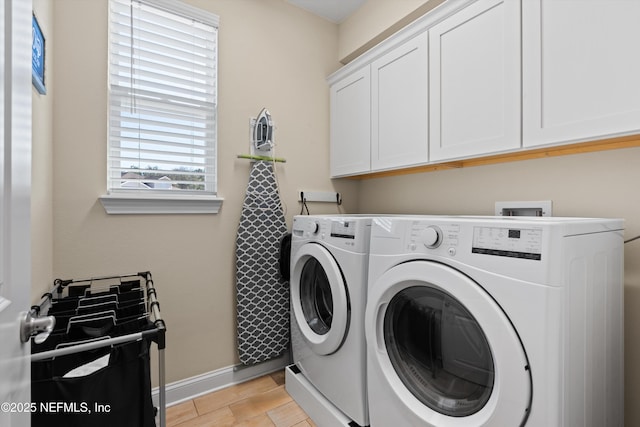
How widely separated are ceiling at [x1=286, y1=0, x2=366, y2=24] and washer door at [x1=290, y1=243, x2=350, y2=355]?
1.78m

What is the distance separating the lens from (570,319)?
819mm

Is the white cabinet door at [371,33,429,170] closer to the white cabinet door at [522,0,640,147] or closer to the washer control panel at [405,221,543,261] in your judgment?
the white cabinet door at [522,0,640,147]

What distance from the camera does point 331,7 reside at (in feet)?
7.30

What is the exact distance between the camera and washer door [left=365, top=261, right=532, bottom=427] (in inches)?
33.1

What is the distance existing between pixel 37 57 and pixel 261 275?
1.49 m

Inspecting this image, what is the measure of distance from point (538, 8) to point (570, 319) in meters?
1.20

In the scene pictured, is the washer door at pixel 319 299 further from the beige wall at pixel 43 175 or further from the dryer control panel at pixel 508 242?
the beige wall at pixel 43 175

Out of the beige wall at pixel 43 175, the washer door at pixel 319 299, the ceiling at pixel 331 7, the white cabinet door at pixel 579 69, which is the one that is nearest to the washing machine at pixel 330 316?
the washer door at pixel 319 299

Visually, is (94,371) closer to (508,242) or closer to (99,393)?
(99,393)

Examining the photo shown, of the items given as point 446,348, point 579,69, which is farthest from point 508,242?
point 579,69

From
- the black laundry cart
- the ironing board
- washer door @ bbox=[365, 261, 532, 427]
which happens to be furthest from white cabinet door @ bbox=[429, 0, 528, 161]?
the black laundry cart

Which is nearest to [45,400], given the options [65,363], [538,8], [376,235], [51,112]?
[65,363]

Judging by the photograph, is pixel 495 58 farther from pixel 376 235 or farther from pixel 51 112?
pixel 51 112

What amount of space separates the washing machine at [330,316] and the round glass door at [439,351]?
0.20 m
